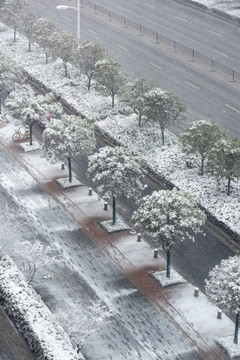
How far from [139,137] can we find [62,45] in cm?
1734

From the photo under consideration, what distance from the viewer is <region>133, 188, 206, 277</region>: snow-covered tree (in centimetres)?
4269

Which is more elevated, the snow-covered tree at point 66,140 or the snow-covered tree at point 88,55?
the snow-covered tree at point 88,55

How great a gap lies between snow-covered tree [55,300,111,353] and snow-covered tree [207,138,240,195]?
51.5 feet

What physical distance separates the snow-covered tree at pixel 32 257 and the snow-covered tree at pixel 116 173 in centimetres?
593

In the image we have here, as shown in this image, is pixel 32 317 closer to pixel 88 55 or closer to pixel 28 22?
pixel 88 55

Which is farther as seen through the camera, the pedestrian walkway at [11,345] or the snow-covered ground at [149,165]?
the snow-covered ground at [149,165]

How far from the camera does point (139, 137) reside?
63.1m

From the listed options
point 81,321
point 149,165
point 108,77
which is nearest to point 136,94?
point 108,77

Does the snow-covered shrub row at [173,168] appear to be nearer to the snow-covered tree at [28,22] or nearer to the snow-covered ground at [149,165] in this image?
the snow-covered ground at [149,165]

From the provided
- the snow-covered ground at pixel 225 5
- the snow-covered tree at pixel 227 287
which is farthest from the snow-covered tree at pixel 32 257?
the snow-covered ground at pixel 225 5

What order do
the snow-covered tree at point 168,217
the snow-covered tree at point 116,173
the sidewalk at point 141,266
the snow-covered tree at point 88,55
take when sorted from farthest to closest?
the snow-covered tree at point 88,55
the snow-covered tree at point 116,173
the snow-covered tree at point 168,217
the sidewalk at point 141,266

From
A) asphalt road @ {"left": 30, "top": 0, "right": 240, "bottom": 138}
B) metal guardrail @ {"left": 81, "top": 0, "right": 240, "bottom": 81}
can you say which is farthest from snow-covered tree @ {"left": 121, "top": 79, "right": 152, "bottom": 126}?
metal guardrail @ {"left": 81, "top": 0, "right": 240, "bottom": 81}

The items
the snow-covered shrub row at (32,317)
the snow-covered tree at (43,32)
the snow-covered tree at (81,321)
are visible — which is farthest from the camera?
the snow-covered tree at (43,32)

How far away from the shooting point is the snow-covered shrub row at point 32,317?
119 feet
